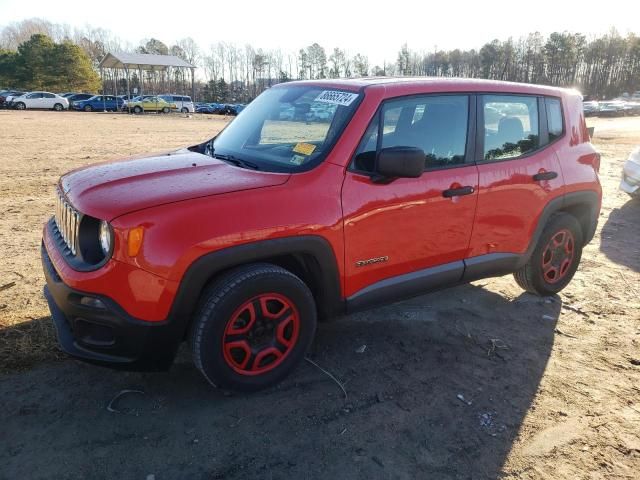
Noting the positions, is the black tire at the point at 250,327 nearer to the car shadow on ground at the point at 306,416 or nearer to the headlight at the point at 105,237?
the car shadow on ground at the point at 306,416

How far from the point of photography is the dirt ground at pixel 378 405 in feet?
8.50

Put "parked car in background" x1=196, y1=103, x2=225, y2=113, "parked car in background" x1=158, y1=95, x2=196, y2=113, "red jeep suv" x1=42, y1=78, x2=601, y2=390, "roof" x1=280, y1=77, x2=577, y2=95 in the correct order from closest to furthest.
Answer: "red jeep suv" x1=42, y1=78, x2=601, y2=390, "roof" x1=280, y1=77, x2=577, y2=95, "parked car in background" x1=158, y1=95, x2=196, y2=113, "parked car in background" x1=196, y1=103, x2=225, y2=113

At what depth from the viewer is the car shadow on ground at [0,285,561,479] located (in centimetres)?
256

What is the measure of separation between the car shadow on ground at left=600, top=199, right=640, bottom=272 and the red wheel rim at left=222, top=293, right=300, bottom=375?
4328 millimetres

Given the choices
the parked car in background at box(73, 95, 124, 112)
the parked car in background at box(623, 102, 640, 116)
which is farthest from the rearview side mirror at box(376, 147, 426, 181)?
the parked car in background at box(623, 102, 640, 116)

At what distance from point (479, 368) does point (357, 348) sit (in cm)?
87

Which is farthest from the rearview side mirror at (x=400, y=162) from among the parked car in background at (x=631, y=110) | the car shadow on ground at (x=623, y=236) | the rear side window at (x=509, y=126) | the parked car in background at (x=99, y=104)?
the parked car in background at (x=631, y=110)

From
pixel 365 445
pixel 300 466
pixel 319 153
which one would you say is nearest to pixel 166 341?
pixel 300 466

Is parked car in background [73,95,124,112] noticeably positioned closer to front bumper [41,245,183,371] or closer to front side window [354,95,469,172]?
front side window [354,95,469,172]

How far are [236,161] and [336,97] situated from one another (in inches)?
32.1

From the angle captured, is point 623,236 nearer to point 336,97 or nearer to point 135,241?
point 336,97

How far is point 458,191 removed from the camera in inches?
142

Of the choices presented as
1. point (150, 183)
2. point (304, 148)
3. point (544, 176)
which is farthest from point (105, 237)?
point (544, 176)

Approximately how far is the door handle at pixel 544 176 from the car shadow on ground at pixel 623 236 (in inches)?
84.4
